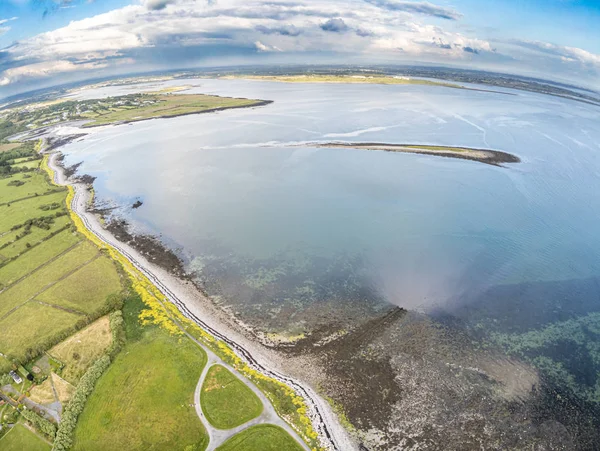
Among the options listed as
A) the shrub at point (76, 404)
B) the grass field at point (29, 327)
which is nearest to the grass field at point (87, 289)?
the grass field at point (29, 327)

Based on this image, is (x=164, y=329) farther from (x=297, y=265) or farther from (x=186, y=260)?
(x=297, y=265)

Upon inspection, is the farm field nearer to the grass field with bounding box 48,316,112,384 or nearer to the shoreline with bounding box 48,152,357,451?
the grass field with bounding box 48,316,112,384

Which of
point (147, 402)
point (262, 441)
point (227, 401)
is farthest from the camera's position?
point (147, 402)

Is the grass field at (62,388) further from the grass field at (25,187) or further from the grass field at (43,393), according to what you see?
the grass field at (25,187)

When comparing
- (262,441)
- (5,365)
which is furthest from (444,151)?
(5,365)

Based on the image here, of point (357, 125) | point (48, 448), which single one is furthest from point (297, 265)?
point (357, 125)

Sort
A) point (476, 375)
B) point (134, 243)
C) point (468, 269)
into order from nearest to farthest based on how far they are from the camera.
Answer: point (476, 375) → point (468, 269) → point (134, 243)

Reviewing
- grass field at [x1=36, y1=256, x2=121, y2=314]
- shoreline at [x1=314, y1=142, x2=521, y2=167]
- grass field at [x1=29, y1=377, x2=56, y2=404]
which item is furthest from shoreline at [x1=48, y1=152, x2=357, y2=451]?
shoreline at [x1=314, y1=142, x2=521, y2=167]

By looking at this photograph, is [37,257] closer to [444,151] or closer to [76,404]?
[76,404]
